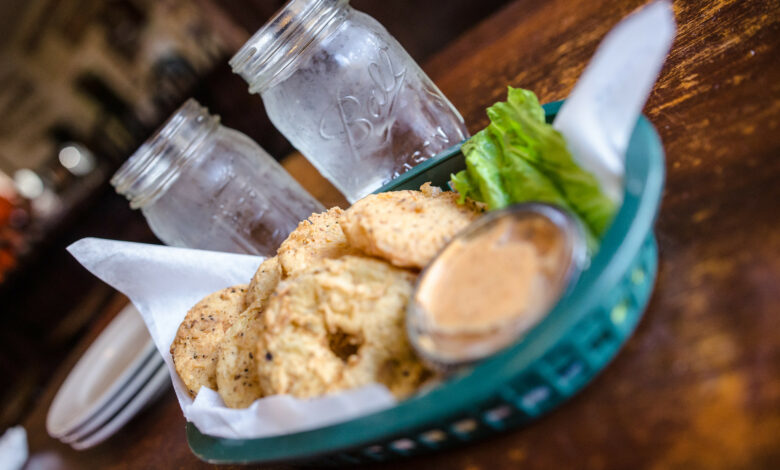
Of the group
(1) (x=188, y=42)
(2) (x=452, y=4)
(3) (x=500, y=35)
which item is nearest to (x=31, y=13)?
(1) (x=188, y=42)

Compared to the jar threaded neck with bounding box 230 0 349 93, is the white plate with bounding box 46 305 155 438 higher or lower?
lower

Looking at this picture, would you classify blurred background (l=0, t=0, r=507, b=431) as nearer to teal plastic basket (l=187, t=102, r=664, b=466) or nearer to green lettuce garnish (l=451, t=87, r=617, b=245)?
green lettuce garnish (l=451, t=87, r=617, b=245)

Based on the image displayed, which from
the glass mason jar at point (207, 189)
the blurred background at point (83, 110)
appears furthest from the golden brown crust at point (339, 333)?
the blurred background at point (83, 110)

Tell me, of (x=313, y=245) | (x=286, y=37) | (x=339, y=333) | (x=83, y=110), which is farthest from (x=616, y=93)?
(x=83, y=110)

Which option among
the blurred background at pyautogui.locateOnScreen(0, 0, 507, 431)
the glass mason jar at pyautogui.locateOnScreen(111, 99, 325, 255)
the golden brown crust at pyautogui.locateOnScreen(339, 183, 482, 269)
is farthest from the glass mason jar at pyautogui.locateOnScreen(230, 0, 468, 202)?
the blurred background at pyautogui.locateOnScreen(0, 0, 507, 431)

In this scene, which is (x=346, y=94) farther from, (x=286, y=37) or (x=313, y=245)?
(x=313, y=245)

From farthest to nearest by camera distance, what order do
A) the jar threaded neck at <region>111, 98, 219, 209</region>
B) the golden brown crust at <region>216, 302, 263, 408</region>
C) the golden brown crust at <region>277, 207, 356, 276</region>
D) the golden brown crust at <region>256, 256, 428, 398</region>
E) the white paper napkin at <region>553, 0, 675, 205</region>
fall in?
the jar threaded neck at <region>111, 98, 219, 209</region>
the golden brown crust at <region>277, 207, 356, 276</region>
the golden brown crust at <region>216, 302, 263, 408</region>
the golden brown crust at <region>256, 256, 428, 398</region>
the white paper napkin at <region>553, 0, 675, 205</region>
